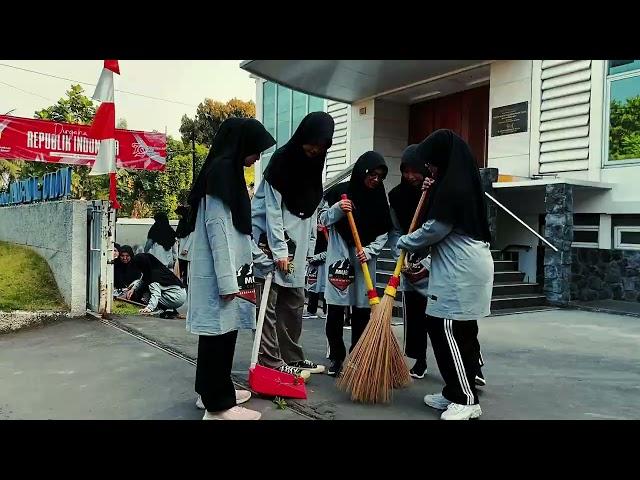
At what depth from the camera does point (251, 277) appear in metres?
3.22

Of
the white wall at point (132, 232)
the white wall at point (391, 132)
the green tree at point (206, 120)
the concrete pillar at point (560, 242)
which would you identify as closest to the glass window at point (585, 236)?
the concrete pillar at point (560, 242)

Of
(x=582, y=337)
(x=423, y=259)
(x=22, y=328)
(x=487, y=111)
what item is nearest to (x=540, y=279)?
(x=582, y=337)

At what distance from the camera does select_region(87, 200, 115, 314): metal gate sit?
21.1 ft

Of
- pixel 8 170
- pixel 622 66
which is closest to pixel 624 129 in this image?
pixel 622 66

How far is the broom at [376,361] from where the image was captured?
3.45 m

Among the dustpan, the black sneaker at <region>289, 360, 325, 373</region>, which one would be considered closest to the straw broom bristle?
the dustpan

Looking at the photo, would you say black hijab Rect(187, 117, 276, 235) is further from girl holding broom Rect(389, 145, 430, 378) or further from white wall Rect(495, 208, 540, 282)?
white wall Rect(495, 208, 540, 282)

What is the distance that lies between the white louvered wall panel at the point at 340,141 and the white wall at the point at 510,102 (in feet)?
15.2

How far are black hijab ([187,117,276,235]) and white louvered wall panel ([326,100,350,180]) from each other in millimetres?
10697

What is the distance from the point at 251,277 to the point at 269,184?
85cm

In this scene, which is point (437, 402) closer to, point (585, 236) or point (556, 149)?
point (585, 236)

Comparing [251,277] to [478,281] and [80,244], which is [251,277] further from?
[80,244]

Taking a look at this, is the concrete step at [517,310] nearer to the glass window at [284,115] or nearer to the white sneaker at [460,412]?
the white sneaker at [460,412]

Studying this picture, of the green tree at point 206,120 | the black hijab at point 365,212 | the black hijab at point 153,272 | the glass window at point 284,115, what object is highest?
the green tree at point 206,120
